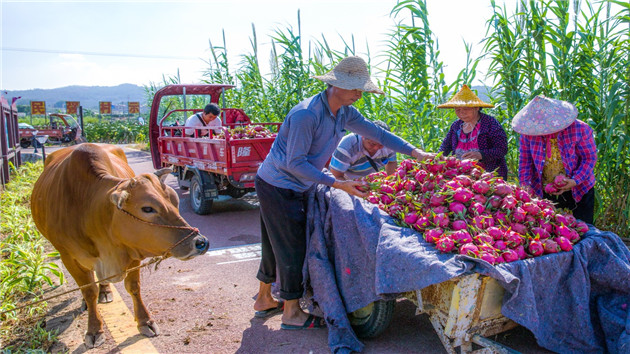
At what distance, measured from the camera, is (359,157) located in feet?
15.1

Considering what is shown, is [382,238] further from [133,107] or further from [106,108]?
[106,108]

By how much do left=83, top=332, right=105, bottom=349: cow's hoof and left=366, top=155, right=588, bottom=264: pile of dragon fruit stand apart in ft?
7.54

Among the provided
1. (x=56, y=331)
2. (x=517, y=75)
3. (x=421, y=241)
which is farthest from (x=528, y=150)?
(x=56, y=331)

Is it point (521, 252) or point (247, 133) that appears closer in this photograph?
point (521, 252)

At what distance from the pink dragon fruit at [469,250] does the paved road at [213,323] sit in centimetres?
72

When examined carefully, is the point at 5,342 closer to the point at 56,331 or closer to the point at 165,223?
the point at 56,331

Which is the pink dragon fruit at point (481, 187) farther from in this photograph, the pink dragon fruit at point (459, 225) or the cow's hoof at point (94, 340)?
the cow's hoof at point (94, 340)

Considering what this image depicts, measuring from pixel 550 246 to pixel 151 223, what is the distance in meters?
2.55

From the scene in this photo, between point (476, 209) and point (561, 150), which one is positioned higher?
point (561, 150)

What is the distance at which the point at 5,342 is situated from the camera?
365cm

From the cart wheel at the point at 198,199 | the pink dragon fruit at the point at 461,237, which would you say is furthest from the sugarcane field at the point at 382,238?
the cart wheel at the point at 198,199

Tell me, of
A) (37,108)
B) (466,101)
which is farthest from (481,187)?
(37,108)

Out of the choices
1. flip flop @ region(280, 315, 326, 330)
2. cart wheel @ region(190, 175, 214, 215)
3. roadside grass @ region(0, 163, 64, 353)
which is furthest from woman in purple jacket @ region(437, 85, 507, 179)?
cart wheel @ region(190, 175, 214, 215)

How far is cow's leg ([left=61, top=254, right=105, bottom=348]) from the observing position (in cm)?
354
